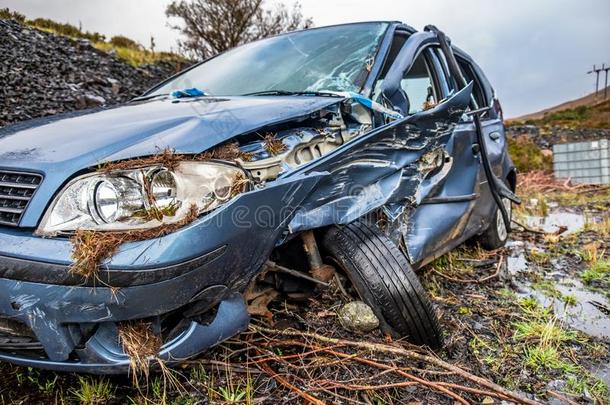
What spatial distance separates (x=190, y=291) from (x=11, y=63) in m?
7.66

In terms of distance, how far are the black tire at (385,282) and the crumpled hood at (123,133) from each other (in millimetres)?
582

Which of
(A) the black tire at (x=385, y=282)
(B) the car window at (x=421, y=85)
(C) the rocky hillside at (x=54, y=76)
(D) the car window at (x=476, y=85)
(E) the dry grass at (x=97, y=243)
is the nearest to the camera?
(E) the dry grass at (x=97, y=243)

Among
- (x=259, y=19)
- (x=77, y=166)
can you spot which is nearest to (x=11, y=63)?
(x=77, y=166)

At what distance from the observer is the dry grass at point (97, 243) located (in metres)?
1.27

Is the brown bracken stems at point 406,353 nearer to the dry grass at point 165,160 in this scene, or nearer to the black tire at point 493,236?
the dry grass at point 165,160

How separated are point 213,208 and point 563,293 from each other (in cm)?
251

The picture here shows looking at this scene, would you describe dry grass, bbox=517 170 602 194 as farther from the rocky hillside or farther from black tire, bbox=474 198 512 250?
the rocky hillside

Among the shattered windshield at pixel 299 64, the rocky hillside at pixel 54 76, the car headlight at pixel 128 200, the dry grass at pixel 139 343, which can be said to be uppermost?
the rocky hillside at pixel 54 76

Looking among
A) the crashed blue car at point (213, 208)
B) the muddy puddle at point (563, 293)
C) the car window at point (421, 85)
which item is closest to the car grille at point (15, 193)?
the crashed blue car at point (213, 208)

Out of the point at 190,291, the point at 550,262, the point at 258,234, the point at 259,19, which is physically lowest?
the point at 550,262

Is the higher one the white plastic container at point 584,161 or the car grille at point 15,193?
the car grille at point 15,193

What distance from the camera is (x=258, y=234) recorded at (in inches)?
59.1

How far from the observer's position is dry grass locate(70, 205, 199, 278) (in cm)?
127

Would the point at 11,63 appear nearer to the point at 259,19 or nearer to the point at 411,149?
the point at 411,149
